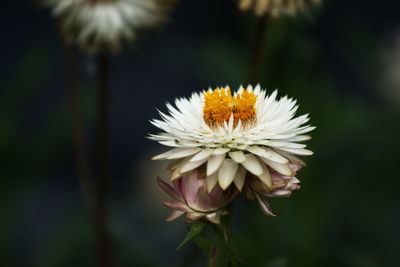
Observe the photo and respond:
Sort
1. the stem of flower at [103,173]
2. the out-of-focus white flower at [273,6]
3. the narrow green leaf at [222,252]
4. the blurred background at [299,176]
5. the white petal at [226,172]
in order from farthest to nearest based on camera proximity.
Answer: the blurred background at [299,176] < the stem of flower at [103,173] < the out-of-focus white flower at [273,6] < the narrow green leaf at [222,252] < the white petal at [226,172]

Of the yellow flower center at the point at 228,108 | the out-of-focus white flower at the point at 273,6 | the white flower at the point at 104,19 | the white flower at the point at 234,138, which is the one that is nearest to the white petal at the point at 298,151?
the white flower at the point at 234,138

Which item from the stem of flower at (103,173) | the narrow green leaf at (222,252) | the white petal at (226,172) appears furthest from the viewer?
the stem of flower at (103,173)

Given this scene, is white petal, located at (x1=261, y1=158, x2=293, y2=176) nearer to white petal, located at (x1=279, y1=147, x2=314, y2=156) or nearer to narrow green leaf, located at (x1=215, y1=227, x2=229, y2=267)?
white petal, located at (x1=279, y1=147, x2=314, y2=156)

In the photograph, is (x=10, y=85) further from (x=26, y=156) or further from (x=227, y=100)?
(x=227, y=100)

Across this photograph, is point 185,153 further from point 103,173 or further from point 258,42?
point 103,173

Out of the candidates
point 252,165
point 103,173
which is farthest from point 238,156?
point 103,173

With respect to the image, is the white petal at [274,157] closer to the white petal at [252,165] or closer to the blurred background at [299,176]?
the white petal at [252,165]
